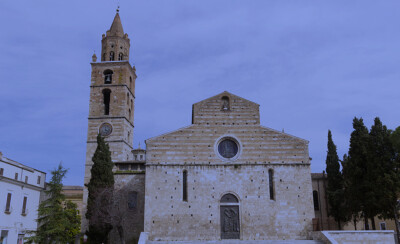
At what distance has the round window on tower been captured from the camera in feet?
80.4

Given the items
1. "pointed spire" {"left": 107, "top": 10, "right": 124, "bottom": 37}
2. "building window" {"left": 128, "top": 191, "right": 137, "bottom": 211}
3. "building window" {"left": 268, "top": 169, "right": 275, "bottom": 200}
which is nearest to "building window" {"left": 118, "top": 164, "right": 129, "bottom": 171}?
"building window" {"left": 128, "top": 191, "right": 137, "bottom": 211}

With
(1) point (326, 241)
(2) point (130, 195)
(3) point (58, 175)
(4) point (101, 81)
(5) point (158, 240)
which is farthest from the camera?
(4) point (101, 81)

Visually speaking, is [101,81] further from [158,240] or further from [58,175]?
[158,240]

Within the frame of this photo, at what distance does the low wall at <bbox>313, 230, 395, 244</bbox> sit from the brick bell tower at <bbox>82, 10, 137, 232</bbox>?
2035cm

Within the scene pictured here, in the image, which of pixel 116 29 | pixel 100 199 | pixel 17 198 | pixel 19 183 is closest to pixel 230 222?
pixel 100 199

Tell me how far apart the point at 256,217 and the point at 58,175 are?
13.1 meters

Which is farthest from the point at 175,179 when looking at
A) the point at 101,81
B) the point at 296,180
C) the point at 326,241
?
the point at 101,81

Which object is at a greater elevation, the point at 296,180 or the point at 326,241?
the point at 296,180

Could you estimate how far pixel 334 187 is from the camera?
31.5 meters

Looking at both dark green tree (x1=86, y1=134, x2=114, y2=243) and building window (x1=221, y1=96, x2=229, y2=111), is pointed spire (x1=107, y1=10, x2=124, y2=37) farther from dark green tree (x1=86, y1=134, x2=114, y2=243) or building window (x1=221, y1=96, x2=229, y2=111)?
building window (x1=221, y1=96, x2=229, y2=111)

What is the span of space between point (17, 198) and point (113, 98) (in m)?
13.1

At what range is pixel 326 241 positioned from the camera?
67.3 feet

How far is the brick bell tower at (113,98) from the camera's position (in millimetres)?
35188

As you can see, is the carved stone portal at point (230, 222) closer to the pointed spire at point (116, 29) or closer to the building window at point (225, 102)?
the building window at point (225, 102)
